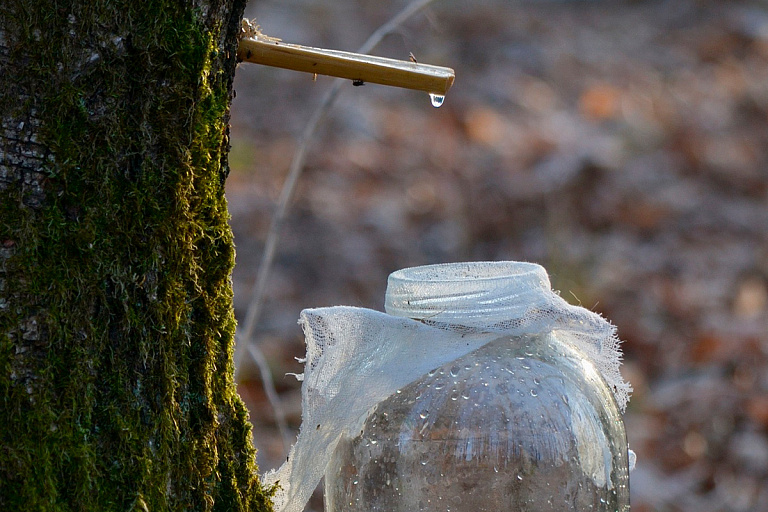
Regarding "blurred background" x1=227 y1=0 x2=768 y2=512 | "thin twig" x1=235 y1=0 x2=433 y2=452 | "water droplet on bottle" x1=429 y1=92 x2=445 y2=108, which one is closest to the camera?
"water droplet on bottle" x1=429 y1=92 x2=445 y2=108

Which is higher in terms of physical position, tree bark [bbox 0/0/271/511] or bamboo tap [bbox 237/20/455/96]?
bamboo tap [bbox 237/20/455/96]

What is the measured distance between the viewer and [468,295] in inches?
46.8

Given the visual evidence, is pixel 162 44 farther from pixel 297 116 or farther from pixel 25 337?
pixel 297 116

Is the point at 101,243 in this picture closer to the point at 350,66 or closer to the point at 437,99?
the point at 350,66

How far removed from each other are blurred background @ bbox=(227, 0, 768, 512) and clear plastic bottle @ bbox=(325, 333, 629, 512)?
2179mm

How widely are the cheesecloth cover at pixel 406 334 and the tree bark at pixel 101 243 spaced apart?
0.68 ft

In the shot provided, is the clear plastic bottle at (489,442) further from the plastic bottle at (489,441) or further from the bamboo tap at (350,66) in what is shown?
the bamboo tap at (350,66)

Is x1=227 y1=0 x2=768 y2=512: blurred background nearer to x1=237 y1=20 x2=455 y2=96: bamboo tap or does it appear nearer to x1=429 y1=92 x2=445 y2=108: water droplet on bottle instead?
x1=429 y1=92 x2=445 y2=108: water droplet on bottle

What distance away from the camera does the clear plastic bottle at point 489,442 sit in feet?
3.67

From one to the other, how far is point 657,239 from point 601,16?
4.83m

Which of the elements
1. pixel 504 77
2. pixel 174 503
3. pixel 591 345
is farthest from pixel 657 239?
pixel 174 503

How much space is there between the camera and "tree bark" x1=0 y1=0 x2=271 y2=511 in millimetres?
940

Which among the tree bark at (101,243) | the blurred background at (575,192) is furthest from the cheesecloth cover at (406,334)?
the blurred background at (575,192)

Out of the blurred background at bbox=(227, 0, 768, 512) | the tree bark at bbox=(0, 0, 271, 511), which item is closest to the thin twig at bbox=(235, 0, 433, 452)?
the tree bark at bbox=(0, 0, 271, 511)
